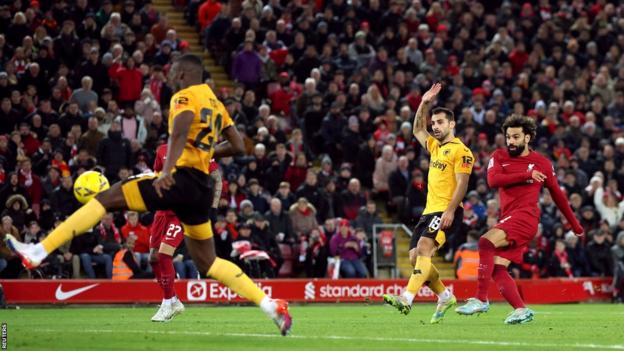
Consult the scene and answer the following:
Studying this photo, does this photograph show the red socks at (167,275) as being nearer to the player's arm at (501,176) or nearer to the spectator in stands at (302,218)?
the player's arm at (501,176)

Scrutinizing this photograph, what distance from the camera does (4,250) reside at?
69.9 ft

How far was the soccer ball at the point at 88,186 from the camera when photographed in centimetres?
1309

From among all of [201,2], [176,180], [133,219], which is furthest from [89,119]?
[176,180]

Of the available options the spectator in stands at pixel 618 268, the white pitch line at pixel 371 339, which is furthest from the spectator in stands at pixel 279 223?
the white pitch line at pixel 371 339

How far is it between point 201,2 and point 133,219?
9969 mm

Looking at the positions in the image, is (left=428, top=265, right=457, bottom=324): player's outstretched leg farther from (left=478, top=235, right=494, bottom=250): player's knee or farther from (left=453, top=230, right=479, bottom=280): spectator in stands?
(left=453, top=230, right=479, bottom=280): spectator in stands

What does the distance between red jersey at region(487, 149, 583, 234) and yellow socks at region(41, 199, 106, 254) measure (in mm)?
5539

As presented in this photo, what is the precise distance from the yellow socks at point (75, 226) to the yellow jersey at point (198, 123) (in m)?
0.89

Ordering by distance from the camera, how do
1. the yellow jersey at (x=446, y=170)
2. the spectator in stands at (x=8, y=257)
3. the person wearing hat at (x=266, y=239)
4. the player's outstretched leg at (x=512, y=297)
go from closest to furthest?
the player's outstretched leg at (x=512, y=297)
the yellow jersey at (x=446, y=170)
the spectator in stands at (x=8, y=257)
the person wearing hat at (x=266, y=239)

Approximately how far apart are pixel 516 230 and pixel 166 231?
432cm

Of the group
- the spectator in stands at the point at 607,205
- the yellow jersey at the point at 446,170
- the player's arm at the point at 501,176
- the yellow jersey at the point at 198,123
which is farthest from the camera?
the spectator in stands at the point at 607,205

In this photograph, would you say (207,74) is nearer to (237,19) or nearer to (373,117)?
(237,19)

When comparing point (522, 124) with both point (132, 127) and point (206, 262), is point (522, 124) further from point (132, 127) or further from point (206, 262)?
point (132, 127)

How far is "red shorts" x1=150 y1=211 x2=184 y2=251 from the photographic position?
47.6 feet
